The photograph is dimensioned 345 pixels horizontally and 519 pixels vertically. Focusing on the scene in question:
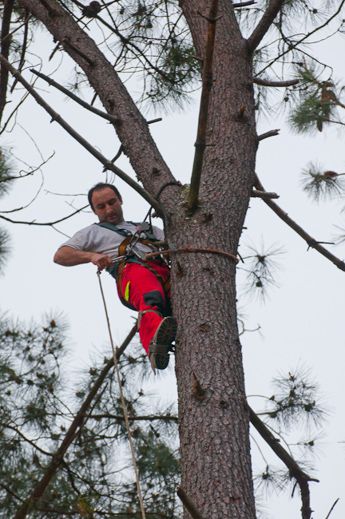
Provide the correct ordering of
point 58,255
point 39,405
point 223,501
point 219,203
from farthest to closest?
point 39,405, point 58,255, point 219,203, point 223,501

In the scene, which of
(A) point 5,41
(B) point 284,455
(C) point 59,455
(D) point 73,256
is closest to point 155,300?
(D) point 73,256

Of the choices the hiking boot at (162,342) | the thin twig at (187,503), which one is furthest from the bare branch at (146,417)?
the thin twig at (187,503)

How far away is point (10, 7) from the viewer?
4.28 meters

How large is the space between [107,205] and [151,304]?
880 mm

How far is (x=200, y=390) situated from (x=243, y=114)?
3.98ft

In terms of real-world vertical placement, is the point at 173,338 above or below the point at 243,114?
below

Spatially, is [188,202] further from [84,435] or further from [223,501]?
[84,435]

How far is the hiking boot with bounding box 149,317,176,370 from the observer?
2.79m

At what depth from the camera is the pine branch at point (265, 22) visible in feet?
10.9

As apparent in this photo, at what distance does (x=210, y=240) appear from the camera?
2.85m

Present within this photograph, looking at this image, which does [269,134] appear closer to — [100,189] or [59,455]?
[100,189]

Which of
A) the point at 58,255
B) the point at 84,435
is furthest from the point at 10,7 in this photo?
the point at 84,435

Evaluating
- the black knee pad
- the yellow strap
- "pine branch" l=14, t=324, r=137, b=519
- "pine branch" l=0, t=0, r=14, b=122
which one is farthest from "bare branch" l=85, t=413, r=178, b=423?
"pine branch" l=0, t=0, r=14, b=122

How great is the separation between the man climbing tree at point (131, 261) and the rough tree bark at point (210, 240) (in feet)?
0.60
